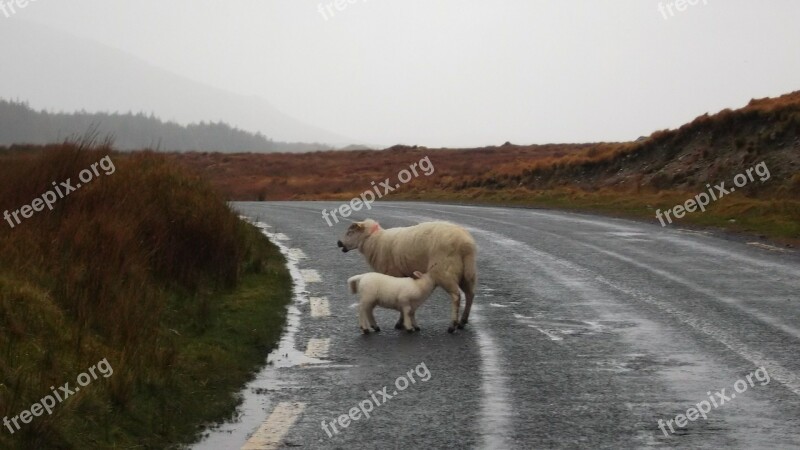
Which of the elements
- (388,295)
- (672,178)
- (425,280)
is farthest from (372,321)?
(672,178)

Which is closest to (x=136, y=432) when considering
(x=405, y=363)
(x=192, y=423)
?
(x=192, y=423)

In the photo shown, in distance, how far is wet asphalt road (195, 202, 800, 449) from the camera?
701 centimetres

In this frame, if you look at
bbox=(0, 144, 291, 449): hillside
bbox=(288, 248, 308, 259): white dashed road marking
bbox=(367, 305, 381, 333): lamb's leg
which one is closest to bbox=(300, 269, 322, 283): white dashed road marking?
bbox=(0, 144, 291, 449): hillside

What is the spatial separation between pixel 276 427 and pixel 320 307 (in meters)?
5.46

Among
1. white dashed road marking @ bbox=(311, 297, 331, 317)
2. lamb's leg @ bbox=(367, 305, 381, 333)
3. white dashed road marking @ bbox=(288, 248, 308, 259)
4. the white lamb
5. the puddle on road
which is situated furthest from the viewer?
white dashed road marking @ bbox=(288, 248, 308, 259)

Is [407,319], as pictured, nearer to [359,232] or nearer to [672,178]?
[359,232]

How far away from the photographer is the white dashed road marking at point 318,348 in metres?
9.75

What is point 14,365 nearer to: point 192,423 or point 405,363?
point 192,423

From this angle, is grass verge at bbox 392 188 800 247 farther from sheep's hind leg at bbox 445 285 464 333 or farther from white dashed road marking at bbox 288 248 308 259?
sheep's hind leg at bbox 445 285 464 333

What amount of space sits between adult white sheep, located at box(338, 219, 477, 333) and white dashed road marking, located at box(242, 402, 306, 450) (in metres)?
3.52

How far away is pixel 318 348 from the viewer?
10.1 meters

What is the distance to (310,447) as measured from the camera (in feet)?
21.8

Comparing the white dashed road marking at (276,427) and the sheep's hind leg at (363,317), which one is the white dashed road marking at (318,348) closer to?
the sheep's hind leg at (363,317)

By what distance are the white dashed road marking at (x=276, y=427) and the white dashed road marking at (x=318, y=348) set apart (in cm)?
191
